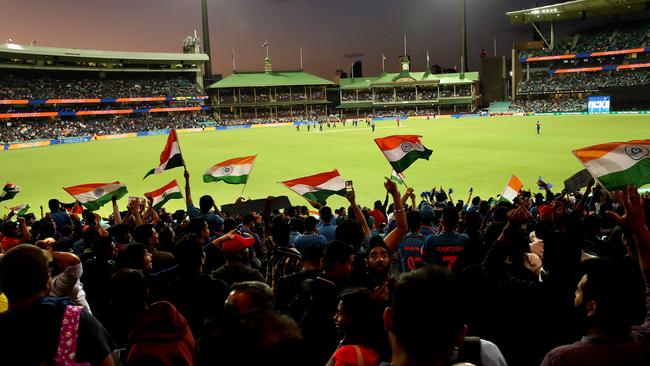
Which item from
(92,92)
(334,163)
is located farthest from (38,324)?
(92,92)

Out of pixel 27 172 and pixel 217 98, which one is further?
pixel 217 98

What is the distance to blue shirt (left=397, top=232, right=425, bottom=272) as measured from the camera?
6.33 meters

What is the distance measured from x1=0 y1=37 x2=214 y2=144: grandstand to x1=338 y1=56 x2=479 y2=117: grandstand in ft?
120

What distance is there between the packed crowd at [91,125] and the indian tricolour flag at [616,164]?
224ft

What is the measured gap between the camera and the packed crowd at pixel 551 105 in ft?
290

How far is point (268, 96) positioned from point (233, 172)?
105013 mm

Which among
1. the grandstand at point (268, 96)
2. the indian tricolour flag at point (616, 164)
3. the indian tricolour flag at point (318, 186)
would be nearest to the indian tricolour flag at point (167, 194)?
the indian tricolour flag at point (318, 186)

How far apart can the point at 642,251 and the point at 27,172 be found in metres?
40.1

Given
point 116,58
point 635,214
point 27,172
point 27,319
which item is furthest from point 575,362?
point 116,58

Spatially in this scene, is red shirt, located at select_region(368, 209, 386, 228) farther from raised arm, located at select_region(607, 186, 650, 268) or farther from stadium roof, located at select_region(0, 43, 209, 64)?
stadium roof, located at select_region(0, 43, 209, 64)

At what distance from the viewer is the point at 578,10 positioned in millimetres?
90688

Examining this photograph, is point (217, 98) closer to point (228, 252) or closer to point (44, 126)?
point (44, 126)

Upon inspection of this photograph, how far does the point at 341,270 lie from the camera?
4062 millimetres

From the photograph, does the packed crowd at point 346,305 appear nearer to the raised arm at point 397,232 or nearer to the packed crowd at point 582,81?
the raised arm at point 397,232
